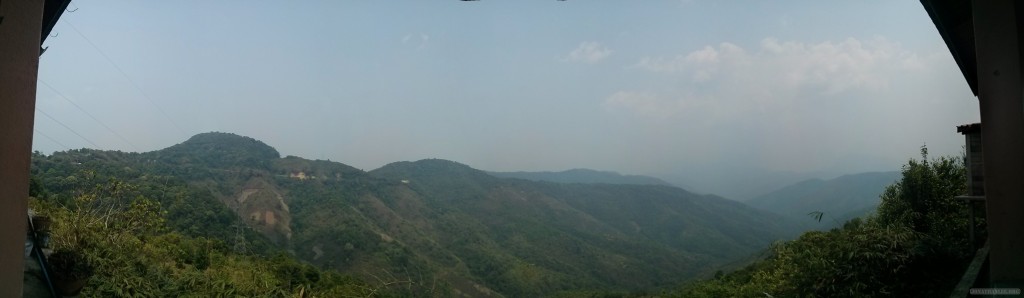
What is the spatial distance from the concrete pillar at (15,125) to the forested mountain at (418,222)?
35.2ft

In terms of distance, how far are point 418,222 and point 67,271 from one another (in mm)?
75899

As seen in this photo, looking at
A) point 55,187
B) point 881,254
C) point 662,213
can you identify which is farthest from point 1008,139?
point 662,213

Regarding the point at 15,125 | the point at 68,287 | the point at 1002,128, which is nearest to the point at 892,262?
the point at 1002,128

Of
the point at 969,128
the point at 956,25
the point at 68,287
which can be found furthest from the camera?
the point at 969,128

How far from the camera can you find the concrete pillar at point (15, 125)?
247 cm

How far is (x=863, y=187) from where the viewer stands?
16750 cm

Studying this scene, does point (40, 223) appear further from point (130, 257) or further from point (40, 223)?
point (130, 257)

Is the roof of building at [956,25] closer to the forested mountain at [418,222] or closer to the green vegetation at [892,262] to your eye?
the green vegetation at [892,262]

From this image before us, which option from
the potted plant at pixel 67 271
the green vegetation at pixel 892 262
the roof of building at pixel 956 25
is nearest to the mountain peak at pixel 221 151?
the potted plant at pixel 67 271

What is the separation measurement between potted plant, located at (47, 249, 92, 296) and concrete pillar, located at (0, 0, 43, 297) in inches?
191

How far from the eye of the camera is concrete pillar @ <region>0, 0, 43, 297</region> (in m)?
2.47

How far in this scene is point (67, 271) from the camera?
6.69 m

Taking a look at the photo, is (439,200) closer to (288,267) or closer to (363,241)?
(363,241)

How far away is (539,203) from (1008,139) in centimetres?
12347
